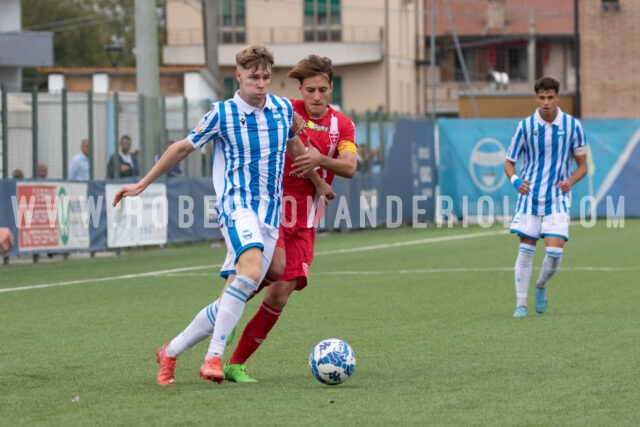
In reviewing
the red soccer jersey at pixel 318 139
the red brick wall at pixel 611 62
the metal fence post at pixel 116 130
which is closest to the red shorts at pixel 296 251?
the red soccer jersey at pixel 318 139

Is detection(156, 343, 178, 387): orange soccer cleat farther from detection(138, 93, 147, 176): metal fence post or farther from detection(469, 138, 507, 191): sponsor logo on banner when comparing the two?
detection(469, 138, 507, 191): sponsor logo on banner

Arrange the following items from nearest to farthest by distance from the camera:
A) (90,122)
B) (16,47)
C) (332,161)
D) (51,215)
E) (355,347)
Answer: (332,161) → (355,347) → (51,215) → (90,122) → (16,47)

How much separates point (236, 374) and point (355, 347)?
187cm

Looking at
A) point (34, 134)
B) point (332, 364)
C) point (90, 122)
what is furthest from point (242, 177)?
point (90, 122)

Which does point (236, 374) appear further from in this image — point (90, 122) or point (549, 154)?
point (90, 122)

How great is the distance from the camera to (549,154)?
1217cm

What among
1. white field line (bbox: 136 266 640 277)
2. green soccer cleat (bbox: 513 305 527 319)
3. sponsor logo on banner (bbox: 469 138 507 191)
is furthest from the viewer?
sponsor logo on banner (bbox: 469 138 507 191)

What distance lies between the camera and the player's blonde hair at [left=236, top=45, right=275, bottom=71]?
24.8 ft

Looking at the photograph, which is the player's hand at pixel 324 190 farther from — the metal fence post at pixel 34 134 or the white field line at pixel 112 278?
the metal fence post at pixel 34 134

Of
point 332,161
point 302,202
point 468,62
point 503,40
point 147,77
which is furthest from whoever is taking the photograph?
point 468,62

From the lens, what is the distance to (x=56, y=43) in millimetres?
82000

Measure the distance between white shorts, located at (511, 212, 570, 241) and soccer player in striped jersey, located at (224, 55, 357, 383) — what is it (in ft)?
13.7

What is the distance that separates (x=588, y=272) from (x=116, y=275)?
613cm

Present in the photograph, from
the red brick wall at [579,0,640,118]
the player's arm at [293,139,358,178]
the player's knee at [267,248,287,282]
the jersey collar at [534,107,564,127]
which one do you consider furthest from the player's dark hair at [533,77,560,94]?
the red brick wall at [579,0,640,118]
